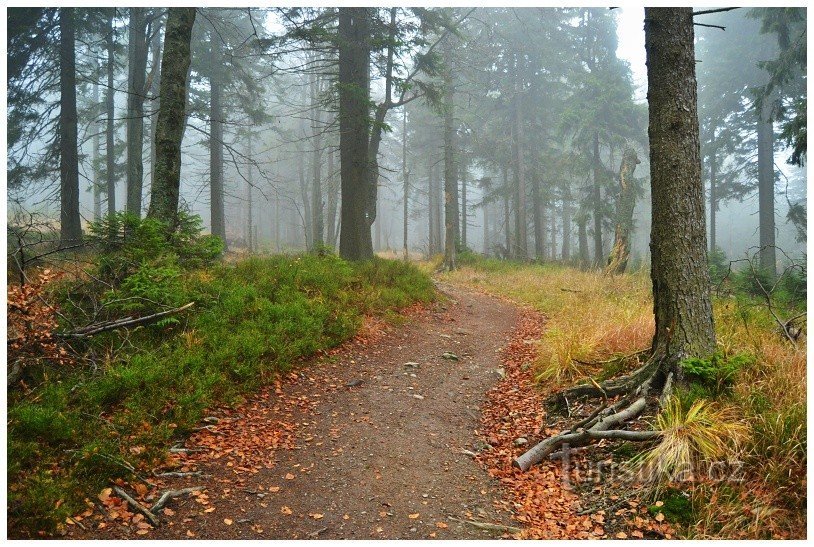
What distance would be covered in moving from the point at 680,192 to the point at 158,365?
18.6 feet

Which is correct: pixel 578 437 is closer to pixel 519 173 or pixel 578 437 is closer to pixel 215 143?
pixel 215 143

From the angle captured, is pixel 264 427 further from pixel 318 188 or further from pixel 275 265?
pixel 318 188

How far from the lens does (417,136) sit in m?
28.0

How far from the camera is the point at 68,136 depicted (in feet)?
38.6

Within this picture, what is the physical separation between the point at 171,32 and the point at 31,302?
581 cm

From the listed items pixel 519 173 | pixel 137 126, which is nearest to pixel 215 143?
pixel 137 126

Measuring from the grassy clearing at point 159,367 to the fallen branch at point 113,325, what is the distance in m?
0.13

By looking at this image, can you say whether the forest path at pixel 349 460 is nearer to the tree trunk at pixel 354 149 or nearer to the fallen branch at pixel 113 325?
the fallen branch at pixel 113 325

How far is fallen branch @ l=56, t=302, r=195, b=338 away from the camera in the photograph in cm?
482

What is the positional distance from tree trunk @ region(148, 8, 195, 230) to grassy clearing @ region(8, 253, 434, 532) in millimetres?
1487

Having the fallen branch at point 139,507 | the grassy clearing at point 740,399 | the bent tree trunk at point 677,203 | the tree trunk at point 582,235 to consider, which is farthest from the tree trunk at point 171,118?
the tree trunk at point 582,235

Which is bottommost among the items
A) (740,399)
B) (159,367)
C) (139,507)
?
(139,507)

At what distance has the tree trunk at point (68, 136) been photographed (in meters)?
11.3

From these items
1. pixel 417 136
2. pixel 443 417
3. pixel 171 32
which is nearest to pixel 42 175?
pixel 171 32
